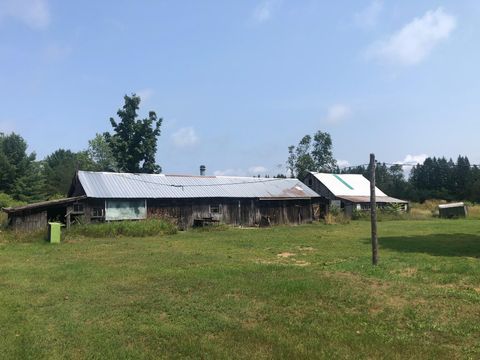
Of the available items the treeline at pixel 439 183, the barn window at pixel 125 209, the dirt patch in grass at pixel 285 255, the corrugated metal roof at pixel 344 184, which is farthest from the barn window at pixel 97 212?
the treeline at pixel 439 183

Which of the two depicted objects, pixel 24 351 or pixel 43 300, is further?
pixel 43 300

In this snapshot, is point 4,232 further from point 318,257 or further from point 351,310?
point 351,310

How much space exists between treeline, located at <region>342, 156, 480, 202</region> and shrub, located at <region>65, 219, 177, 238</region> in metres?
60.4

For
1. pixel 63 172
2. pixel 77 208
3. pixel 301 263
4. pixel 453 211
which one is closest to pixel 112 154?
pixel 63 172

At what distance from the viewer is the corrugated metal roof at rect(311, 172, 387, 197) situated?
5256 cm

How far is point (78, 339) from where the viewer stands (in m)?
7.06

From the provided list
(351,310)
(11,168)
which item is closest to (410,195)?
(11,168)

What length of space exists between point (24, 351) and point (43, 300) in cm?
331

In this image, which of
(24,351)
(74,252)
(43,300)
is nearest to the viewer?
(24,351)

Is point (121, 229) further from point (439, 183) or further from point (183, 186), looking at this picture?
point (439, 183)

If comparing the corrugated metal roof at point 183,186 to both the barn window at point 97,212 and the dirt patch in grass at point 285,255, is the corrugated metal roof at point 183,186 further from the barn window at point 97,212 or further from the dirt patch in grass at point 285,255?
the dirt patch in grass at point 285,255

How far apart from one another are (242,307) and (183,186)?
86.0 feet

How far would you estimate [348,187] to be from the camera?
54.5 m

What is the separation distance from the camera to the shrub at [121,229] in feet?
82.3
